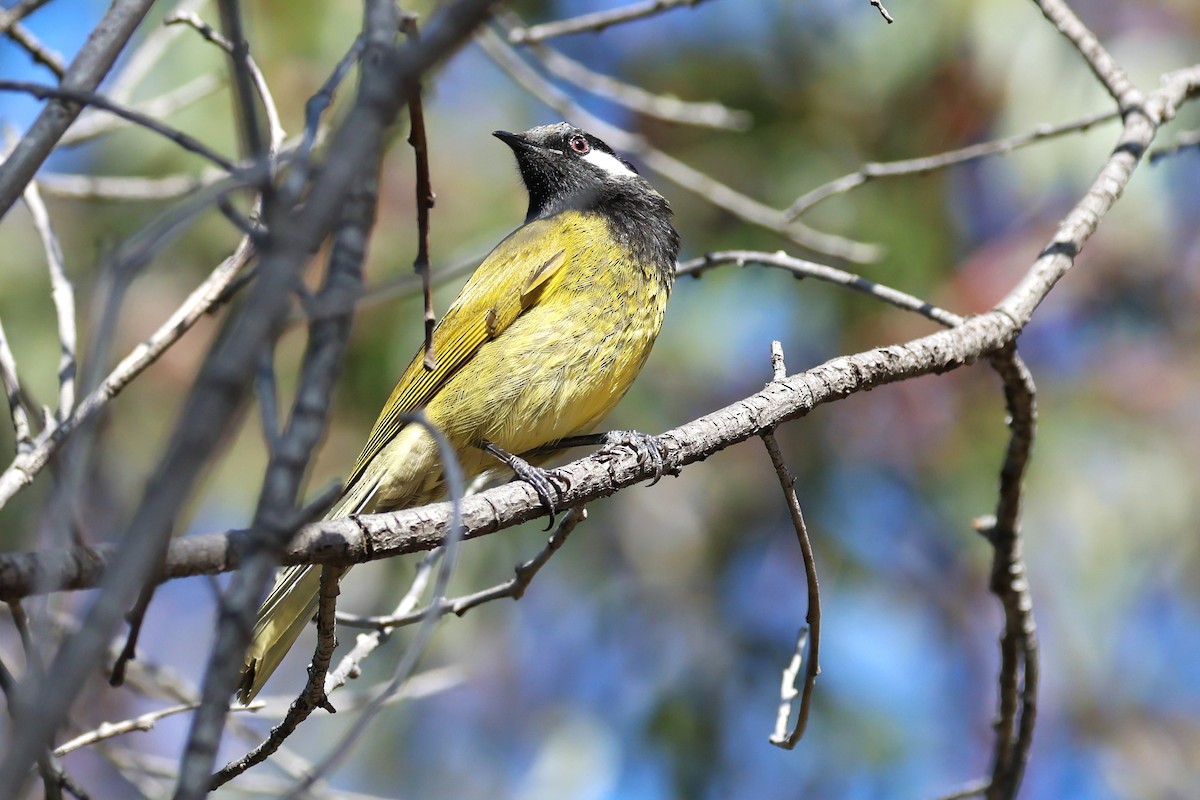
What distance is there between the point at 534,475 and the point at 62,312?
4.34 feet

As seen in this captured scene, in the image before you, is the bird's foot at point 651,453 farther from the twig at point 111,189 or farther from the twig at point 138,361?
the twig at point 111,189

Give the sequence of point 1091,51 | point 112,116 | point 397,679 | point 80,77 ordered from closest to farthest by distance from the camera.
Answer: point 397,679, point 80,77, point 1091,51, point 112,116

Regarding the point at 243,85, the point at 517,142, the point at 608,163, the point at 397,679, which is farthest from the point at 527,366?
the point at 243,85

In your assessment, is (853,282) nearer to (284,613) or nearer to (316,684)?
(316,684)

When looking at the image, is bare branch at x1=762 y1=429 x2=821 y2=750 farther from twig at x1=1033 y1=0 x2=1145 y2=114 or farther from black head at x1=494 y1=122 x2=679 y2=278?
black head at x1=494 y1=122 x2=679 y2=278

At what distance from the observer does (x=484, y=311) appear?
4582mm

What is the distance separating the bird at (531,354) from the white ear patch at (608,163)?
69 cm

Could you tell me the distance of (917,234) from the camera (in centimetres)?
805

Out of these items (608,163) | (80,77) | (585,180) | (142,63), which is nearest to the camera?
(80,77)

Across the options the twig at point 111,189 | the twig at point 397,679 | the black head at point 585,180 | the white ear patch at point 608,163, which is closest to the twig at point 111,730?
the twig at point 397,679

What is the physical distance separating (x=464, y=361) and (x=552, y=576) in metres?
4.16

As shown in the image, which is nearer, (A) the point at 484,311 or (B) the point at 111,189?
(B) the point at 111,189

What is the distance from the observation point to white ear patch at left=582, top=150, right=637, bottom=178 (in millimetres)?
5594

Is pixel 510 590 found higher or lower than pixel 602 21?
lower
